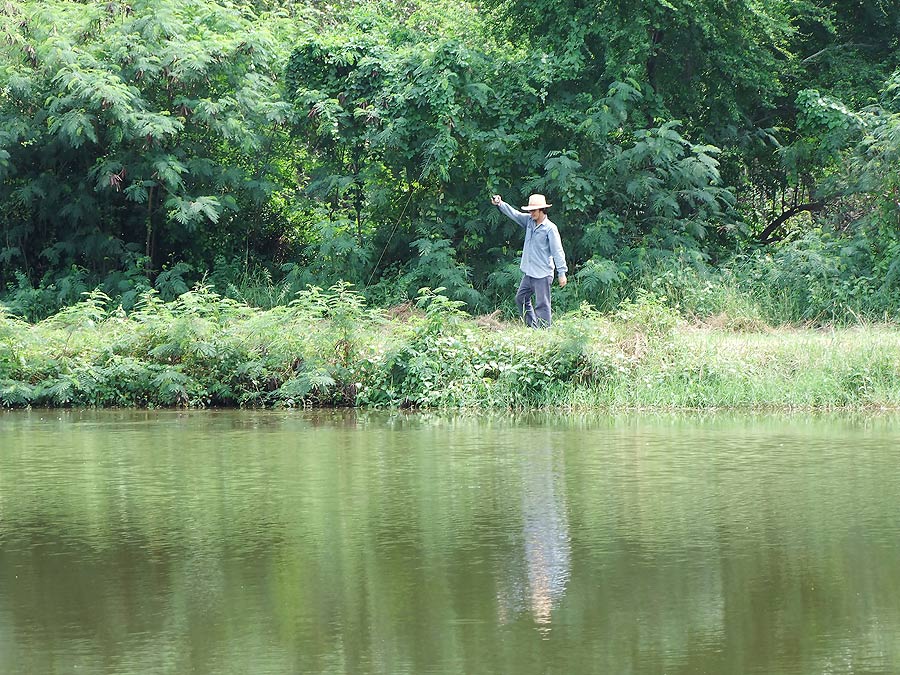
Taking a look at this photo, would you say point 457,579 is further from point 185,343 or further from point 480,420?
point 185,343

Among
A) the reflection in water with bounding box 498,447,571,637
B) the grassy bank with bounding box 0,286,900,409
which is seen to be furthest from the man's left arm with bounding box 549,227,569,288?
the reflection in water with bounding box 498,447,571,637

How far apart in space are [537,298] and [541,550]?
10.2 metres

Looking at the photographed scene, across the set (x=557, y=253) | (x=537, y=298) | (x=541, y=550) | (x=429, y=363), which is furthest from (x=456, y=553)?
(x=537, y=298)

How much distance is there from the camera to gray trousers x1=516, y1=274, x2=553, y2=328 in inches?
710

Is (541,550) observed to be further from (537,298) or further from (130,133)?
(130,133)

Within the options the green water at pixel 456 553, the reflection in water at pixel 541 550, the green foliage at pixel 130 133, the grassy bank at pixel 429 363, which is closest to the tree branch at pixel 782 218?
the grassy bank at pixel 429 363

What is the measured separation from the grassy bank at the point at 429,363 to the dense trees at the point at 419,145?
510 centimetres

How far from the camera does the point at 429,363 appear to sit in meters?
16.0

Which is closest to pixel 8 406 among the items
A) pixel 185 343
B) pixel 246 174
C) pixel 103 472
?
pixel 185 343

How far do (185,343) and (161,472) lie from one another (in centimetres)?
560

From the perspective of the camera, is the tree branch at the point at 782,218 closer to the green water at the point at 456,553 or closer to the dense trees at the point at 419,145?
the dense trees at the point at 419,145

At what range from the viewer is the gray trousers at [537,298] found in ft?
59.2

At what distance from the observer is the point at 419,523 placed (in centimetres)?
903

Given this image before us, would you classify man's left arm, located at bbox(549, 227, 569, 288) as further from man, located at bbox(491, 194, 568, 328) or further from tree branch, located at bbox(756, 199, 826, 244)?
tree branch, located at bbox(756, 199, 826, 244)
